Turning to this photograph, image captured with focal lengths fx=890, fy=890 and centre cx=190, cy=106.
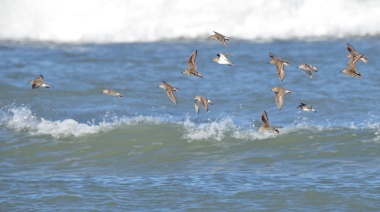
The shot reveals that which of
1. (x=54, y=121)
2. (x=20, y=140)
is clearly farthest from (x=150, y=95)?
(x=20, y=140)

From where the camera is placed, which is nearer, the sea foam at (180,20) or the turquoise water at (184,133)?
the turquoise water at (184,133)

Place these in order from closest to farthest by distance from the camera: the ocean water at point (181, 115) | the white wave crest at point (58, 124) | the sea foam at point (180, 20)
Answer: the ocean water at point (181, 115)
the white wave crest at point (58, 124)
the sea foam at point (180, 20)

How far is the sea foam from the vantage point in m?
22.9

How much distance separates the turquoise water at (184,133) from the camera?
1170 cm

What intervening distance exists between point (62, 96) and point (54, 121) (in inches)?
67.2

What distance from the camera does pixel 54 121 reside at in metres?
15.7

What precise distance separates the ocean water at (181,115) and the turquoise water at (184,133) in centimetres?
3

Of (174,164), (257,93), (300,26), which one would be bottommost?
(174,164)

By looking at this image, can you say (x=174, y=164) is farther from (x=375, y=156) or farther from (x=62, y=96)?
(x=62, y=96)

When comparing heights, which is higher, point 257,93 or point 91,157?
point 257,93

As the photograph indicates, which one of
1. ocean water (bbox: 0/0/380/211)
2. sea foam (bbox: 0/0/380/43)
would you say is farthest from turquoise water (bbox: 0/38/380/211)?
sea foam (bbox: 0/0/380/43)

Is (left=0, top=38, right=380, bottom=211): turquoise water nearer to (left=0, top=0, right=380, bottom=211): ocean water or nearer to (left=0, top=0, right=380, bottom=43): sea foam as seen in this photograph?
(left=0, top=0, right=380, bottom=211): ocean water

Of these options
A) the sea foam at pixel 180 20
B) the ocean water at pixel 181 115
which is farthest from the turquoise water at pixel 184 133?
the sea foam at pixel 180 20

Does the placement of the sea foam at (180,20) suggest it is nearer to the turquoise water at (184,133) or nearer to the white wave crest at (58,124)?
the turquoise water at (184,133)
